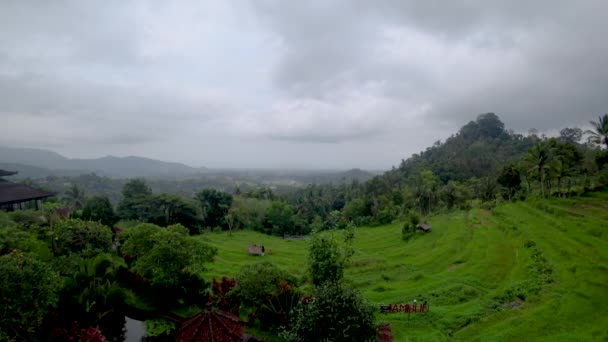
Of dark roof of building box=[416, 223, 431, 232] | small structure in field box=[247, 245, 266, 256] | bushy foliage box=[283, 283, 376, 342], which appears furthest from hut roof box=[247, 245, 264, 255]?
bushy foliage box=[283, 283, 376, 342]

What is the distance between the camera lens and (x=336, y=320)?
1055 centimetres

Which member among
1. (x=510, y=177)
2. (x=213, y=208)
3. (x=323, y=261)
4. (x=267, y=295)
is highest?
(x=510, y=177)

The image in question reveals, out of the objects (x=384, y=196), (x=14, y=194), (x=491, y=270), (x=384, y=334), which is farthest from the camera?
(x=384, y=196)

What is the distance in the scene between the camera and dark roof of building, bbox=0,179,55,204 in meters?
35.7

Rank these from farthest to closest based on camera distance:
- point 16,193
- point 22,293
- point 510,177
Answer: point 510,177
point 16,193
point 22,293

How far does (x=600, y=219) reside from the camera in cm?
2928

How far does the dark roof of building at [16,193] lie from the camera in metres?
35.7

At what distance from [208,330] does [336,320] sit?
491 centimetres

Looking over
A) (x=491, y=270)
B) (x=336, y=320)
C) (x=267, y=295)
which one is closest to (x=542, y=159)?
(x=491, y=270)

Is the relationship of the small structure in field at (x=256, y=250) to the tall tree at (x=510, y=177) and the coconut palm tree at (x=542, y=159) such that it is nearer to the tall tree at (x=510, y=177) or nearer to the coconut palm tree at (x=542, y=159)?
the coconut palm tree at (x=542, y=159)

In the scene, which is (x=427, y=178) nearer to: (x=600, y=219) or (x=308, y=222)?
(x=308, y=222)

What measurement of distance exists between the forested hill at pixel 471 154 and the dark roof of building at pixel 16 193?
70.0 meters

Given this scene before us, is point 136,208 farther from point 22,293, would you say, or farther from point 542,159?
point 542,159

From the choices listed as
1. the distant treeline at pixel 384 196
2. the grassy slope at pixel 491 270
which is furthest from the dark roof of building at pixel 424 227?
the distant treeline at pixel 384 196
